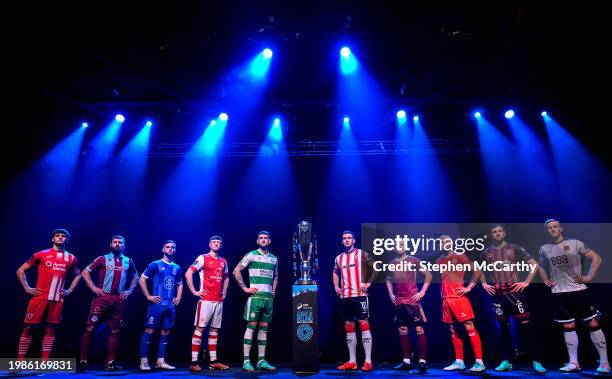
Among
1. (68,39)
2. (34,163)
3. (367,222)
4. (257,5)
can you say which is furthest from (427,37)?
(34,163)

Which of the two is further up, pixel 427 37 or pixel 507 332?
pixel 427 37

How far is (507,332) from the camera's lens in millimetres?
6715

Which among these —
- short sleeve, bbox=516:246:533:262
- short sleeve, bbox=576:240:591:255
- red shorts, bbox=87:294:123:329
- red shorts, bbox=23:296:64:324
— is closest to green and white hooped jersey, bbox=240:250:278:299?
red shorts, bbox=87:294:123:329

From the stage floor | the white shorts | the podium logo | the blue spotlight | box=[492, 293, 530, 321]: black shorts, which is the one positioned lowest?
the stage floor

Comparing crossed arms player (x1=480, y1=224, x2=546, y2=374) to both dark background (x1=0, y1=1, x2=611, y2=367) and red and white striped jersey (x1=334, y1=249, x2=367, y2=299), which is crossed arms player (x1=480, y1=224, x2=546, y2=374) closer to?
dark background (x1=0, y1=1, x2=611, y2=367)

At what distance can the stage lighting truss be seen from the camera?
8.52 meters

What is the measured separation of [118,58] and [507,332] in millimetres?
7176

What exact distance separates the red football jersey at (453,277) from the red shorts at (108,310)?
5.25 m

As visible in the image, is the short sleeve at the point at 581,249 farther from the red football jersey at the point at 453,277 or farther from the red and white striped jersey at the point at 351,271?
the red and white striped jersey at the point at 351,271

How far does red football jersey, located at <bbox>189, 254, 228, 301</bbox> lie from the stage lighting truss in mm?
2457

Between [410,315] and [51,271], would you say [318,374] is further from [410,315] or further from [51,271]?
[51,271]

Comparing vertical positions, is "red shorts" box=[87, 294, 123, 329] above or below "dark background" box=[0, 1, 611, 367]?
below

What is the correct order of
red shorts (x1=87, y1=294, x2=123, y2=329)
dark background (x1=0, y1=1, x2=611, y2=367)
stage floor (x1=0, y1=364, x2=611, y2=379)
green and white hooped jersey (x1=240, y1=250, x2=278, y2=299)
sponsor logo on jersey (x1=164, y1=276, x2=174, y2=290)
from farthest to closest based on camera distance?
sponsor logo on jersey (x1=164, y1=276, x2=174, y2=290), green and white hooped jersey (x1=240, y1=250, x2=278, y2=299), red shorts (x1=87, y1=294, x2=123, y2=329), stage floor (x1=0, y1=364, x2=611, y2=379), dark background (x1=0, y1=1, x2=611, y2=367)

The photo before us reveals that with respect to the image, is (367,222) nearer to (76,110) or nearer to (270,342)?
(270,342)
